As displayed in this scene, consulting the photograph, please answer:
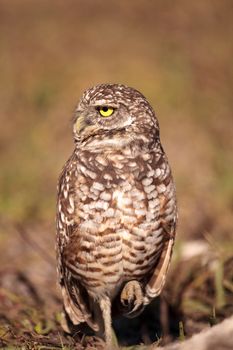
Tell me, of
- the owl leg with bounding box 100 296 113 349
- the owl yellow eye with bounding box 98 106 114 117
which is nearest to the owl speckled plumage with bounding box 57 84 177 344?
the owl yellow eye with bounding box 98 106 114 117

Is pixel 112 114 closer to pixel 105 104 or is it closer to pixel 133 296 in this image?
pixel 105 104

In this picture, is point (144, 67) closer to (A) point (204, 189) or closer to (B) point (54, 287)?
(A) point (204, 189)

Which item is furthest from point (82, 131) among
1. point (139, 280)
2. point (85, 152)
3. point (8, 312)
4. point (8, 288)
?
point (8, 288)

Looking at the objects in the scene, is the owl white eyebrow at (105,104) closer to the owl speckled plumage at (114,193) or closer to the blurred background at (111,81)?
the owl speckled plumage at (114,193)

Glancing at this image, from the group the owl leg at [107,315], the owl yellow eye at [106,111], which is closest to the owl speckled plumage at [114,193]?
the owl yellow eye at [106,111]

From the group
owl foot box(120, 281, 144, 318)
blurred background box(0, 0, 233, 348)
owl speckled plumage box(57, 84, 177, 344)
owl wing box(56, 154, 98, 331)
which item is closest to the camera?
owl speckled plumage box(57, 84, 177, 344)

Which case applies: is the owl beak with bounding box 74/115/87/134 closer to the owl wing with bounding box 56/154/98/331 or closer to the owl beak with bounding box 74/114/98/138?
the owl beak with bounding box 74/114/98/138

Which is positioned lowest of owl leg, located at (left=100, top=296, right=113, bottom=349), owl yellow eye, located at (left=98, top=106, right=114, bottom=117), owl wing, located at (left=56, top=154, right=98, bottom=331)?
owl leg, located at (left=100, top=296, right=113, bottom=349)
